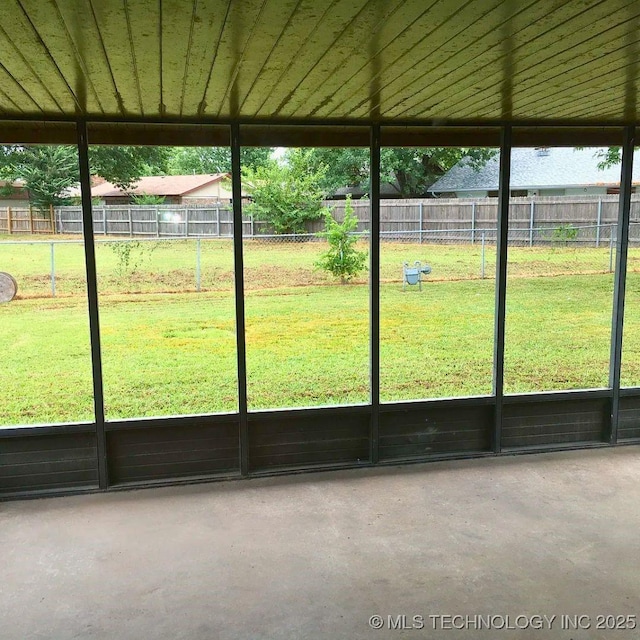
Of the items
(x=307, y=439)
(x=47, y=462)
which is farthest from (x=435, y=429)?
(x=47, y=462)

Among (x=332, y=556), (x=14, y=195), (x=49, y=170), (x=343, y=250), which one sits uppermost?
(x=49, y=170)

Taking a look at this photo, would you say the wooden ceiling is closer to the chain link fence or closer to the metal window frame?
the metal window frame

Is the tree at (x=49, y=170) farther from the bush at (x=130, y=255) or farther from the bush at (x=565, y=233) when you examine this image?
the bush at (x=565, y=233)

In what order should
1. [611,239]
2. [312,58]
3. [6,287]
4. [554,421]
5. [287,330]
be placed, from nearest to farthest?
[312,58] < [554,421] < [6,287] < [287,330] < [611,239]

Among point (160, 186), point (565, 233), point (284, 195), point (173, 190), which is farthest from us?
point (173, 190)

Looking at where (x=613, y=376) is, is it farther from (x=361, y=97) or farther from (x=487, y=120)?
(x=361, y=97)

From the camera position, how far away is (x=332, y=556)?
3.09 meters

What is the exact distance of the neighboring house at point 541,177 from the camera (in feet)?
37.1

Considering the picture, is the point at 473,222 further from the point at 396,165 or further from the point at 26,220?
the point at 26,220

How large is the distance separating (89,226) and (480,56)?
2571mm

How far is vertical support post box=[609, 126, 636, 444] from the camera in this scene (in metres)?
4.41

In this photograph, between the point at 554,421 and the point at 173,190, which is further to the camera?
the point at 173,190

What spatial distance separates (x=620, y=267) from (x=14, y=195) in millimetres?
7381

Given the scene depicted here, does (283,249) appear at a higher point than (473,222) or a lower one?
lower
